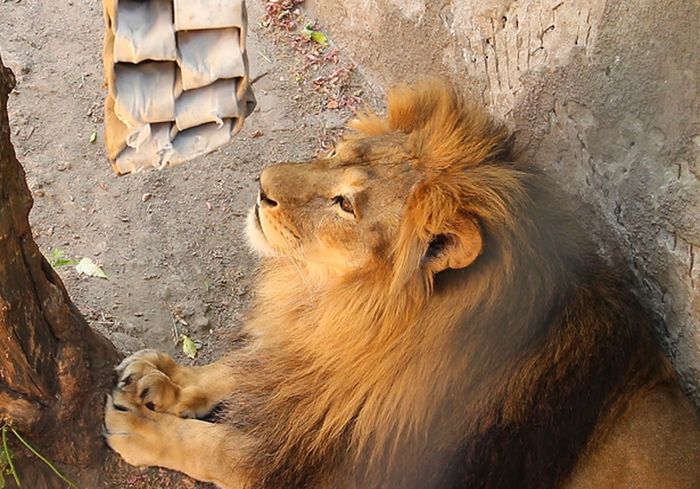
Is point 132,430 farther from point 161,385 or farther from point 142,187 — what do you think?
point 142,187

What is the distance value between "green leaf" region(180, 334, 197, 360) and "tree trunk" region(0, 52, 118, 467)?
0.48 meters

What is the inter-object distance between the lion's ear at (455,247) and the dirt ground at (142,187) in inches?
47.6

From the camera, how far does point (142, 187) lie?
3686 millimetres

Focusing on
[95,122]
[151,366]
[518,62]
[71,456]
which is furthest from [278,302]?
[95,122]

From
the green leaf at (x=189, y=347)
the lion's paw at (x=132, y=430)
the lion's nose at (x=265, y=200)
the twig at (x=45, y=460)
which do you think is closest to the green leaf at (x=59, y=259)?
the green leaf at (x=189, y=347)

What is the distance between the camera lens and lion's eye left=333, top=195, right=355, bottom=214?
225cm

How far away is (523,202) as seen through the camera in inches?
84.7

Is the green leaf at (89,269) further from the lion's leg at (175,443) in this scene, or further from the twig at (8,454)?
the twig at (8,454)

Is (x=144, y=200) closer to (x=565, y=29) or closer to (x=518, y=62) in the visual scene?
(x=518, y=62)

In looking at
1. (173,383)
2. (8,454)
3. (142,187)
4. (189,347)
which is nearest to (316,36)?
(142,187)

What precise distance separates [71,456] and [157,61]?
1.19 m

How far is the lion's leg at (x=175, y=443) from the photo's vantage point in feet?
8.75

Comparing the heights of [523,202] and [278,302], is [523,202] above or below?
Result: above

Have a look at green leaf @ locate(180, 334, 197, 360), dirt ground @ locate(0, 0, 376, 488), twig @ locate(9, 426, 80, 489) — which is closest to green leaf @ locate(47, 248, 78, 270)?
dirt ground @ locate(0, 0, 376, 488)
